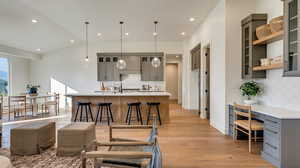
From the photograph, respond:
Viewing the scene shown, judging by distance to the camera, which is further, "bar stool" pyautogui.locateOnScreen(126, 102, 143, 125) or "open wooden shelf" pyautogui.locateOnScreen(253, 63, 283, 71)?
"bar stool" pyautogui.locateOnScreen(126, 102, 143, 125)

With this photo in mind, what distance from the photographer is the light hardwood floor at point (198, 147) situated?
305cm

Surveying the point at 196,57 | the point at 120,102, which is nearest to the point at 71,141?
the point at 120,102

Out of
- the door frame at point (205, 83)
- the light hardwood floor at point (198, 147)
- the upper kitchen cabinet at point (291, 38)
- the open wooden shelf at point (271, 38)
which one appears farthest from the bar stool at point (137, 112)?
the upper kitchen cabinet at point (291, 38)

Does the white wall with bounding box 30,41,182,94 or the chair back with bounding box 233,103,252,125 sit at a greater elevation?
the white wall with bounding box 30,41,182,94

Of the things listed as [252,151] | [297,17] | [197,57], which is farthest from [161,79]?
[297,17]

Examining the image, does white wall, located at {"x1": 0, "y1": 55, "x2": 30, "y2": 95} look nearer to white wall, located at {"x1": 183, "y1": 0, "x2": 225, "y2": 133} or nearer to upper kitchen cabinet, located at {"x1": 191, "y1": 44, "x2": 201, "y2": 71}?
upper kitchen cabinet, located at {"x1": 191, "y1": 44, "x2": 201, "y2": 71}

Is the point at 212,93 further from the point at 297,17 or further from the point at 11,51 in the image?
the point at 11,51

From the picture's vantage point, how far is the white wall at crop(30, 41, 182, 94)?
9.22 m

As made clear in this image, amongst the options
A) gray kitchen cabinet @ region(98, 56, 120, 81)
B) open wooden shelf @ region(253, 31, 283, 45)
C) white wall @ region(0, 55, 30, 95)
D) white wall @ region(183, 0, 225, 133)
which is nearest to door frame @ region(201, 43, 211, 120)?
white wall @ region(183, 0, 225, 133)

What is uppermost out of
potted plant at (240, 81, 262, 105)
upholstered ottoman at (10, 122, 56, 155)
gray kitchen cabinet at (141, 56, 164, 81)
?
gray kitchen cabinet at (141, 56, 164, 81)

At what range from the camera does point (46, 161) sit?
3.15 m

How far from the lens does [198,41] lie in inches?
281

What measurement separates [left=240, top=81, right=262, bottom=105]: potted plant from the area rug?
11.5 feet

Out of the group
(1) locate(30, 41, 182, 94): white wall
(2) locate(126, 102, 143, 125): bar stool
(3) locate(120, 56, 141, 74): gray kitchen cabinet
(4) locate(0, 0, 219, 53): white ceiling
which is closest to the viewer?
(4) locate(0, 0, 219, 53): white ceiling
